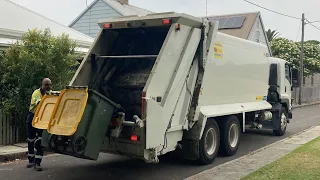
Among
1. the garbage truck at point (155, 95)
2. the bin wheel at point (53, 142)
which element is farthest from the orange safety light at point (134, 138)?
the bin wheel at point (53, 142)

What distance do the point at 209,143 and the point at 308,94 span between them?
26840 millimetres

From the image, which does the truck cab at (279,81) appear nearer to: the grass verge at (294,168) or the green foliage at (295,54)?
the grass verge at (294,168)

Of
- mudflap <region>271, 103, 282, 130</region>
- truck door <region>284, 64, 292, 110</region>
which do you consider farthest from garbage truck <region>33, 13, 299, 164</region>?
truck door <region>284, 64, 292, 110</region>

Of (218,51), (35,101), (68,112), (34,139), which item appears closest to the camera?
(68,112)

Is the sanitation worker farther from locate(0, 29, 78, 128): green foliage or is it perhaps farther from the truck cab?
the truck cab

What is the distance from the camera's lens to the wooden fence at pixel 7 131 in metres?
8.82

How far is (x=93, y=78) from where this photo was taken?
6965 millimetres

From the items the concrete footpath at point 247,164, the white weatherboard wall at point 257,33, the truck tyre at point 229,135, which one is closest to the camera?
the concrete footpath at point 247,164

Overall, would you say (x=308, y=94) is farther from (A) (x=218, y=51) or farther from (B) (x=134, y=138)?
(B) (x=134, y=138)

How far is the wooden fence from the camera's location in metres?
8.82

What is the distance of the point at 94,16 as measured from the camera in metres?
24.8

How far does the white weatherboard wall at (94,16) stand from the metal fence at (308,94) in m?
15.9

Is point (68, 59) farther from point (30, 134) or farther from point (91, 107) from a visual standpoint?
point (91, 107)

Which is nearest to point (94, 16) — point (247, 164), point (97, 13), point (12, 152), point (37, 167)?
point (97, 13)
